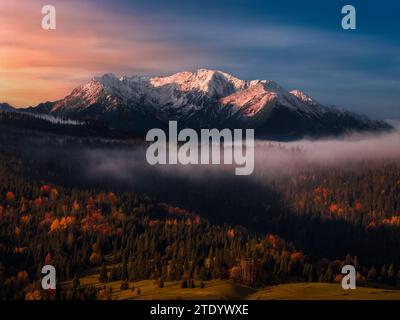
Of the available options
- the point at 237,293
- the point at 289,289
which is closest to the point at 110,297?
the point at 237,293

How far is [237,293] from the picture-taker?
636 ft
